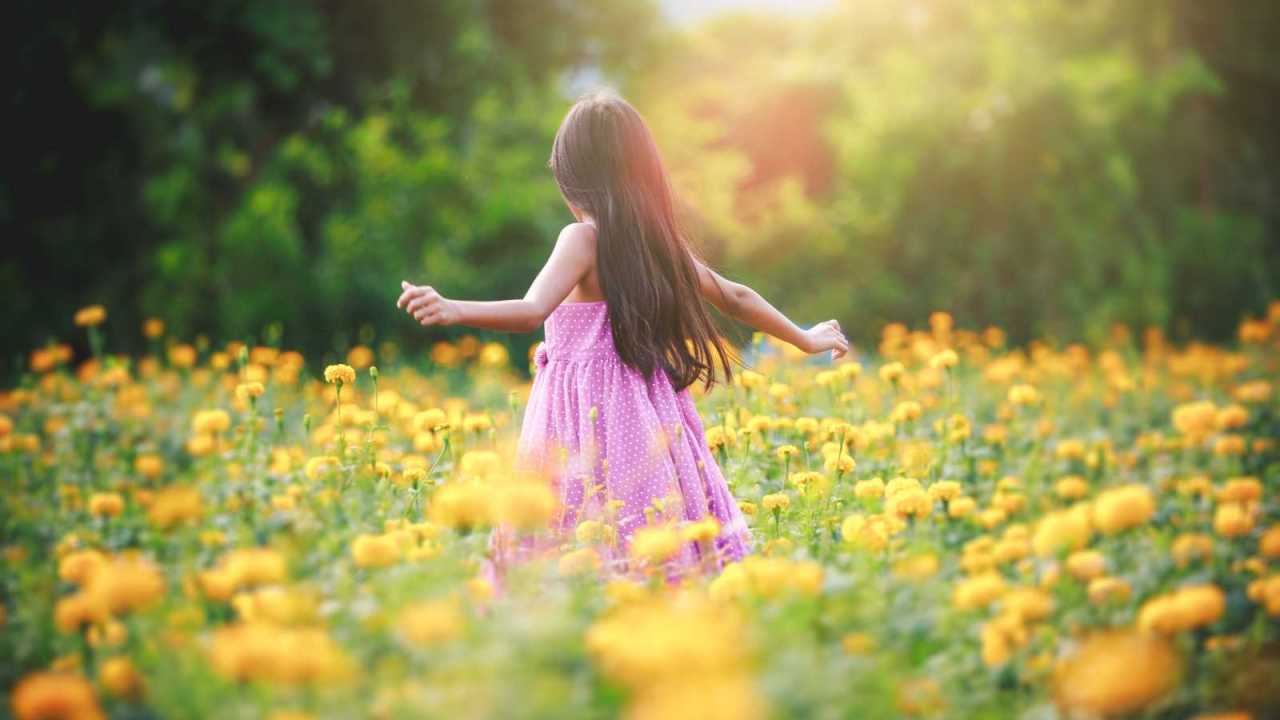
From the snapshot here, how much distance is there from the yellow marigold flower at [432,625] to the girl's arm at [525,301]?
0.81m

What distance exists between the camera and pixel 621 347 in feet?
9.58

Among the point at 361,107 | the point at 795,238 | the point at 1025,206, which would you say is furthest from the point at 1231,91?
the point at 361,107

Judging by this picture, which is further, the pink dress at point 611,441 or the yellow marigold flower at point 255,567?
the pink dress at point 611,441

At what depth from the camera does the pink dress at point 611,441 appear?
111 inches

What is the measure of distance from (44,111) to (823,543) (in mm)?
8712

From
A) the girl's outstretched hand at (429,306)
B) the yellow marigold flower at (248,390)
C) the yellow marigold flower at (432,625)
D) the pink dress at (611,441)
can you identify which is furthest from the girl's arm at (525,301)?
the yellow marigold flower at (432,625)

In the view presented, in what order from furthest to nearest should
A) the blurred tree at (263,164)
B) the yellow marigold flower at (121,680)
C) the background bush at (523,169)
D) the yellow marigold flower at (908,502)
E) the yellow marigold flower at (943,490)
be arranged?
the background bush at (523,169), the blurred tree at (263,164), the yellow marigold flower at (943,490), the yellow marigold flower at (908,502), the yellow marigold flower at (121,680)

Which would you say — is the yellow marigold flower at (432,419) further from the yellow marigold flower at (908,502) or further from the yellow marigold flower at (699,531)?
the yellow marigold flower at (908,502)

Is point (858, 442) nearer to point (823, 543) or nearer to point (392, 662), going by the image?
point (823, 543)

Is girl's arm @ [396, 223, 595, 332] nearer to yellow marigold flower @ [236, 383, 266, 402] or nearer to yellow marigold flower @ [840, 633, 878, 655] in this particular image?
yellow marigold flower @ [236, 383, 266, 402]

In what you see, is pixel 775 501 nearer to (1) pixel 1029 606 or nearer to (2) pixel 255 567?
(1) pixel 1029 606

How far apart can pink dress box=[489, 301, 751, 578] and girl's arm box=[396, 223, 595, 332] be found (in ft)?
0.57

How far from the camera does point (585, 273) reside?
2.89 metres

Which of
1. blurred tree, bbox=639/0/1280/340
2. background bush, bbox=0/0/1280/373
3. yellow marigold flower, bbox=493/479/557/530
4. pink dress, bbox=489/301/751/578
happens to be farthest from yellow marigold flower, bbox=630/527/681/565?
blurred tree, bbox=639/0/1280/340
